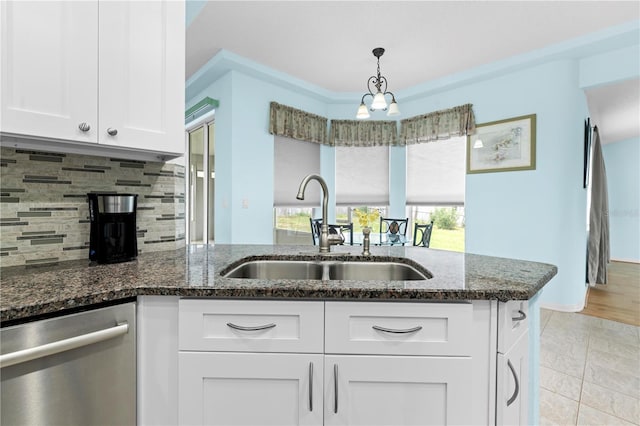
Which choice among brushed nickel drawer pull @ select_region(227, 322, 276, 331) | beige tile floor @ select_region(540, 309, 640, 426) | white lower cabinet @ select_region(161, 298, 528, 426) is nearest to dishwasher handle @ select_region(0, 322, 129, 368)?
white lower cabinet @ select_region(161, 298, 528, 426)

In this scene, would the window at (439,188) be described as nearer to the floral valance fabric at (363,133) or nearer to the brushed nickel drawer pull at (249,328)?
the floral valance fabric at (363,133)

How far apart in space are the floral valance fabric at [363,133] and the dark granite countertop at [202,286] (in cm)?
363

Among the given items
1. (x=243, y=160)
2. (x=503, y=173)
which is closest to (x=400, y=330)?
(x=243, y=160)

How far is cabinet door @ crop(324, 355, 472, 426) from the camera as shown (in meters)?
0.95

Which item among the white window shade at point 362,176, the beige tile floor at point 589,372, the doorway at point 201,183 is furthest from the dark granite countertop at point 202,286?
the white window shade at point 362,176

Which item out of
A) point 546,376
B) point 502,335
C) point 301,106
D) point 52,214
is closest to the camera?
point 502,335

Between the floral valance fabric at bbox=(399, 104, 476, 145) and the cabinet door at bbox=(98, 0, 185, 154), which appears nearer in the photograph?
the cabinet door at bbox=(98, 0, 185, 154)

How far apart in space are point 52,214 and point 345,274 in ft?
4.35

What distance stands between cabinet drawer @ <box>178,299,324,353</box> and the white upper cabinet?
2.53 ft

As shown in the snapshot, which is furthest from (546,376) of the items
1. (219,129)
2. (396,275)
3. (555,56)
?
(219,129)

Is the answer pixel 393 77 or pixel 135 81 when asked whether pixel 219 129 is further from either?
pixel 135 81

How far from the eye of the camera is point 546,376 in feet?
6.89

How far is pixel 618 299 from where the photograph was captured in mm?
3859

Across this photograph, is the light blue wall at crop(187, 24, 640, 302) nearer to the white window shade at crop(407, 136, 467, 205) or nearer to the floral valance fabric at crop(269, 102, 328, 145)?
the floral valance fabric at crop(269, 102, 328, 145)
